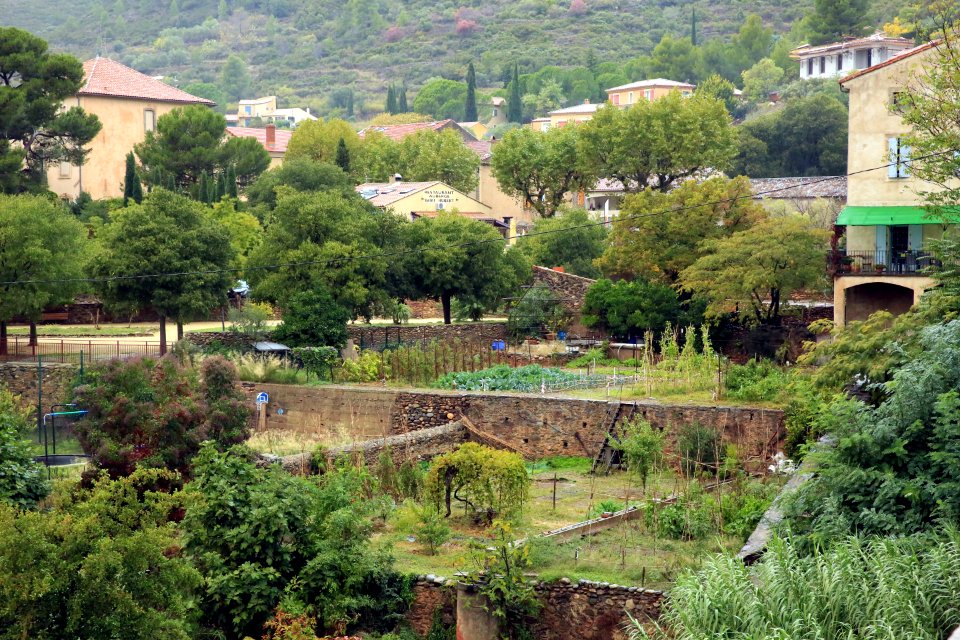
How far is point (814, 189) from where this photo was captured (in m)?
62.4

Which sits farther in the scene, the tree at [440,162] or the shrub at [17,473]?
the tree at [440,162]

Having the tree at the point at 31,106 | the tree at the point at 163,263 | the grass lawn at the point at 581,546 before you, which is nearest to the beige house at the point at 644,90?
the tree at the point at 31,106

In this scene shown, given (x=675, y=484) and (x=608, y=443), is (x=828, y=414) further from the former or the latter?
(x=608, y=443)

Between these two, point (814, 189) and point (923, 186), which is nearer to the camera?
point (923, 186)

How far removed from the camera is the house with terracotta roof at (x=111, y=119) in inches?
2918

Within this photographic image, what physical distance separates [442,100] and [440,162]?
277 feet

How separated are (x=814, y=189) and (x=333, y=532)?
161ft

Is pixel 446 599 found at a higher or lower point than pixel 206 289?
lower

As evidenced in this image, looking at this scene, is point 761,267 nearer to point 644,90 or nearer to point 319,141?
point 319,141

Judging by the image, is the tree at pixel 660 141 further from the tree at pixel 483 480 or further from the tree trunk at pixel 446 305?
the tree at pixel 483 480

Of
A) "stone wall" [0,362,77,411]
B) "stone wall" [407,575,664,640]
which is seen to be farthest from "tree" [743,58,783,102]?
"stone wall" [407,575,664,640]

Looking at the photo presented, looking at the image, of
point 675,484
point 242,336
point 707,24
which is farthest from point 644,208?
point 707,24

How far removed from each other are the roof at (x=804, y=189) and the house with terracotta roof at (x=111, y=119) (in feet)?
111

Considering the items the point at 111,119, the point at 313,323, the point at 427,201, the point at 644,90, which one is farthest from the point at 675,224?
the point at 644,90
